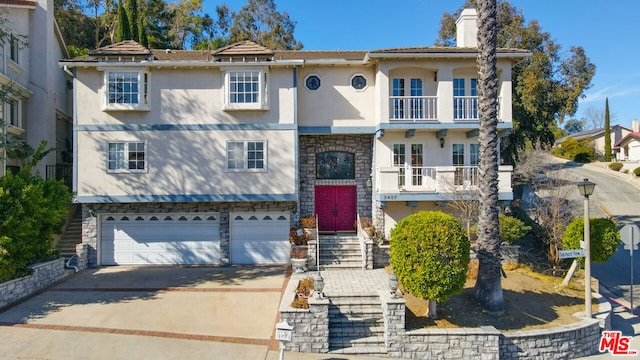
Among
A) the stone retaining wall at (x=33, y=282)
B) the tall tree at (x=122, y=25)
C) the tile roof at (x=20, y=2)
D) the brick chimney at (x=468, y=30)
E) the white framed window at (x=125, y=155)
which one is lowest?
the stone retaining wall at (x=33, y=282)

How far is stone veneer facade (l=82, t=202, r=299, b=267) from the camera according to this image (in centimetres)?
1523

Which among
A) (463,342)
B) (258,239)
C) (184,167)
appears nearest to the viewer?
(463,342)

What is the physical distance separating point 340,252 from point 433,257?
20.3 feet

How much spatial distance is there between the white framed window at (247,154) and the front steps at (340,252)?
4178mm

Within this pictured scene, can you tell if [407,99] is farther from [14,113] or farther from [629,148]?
[629,148]

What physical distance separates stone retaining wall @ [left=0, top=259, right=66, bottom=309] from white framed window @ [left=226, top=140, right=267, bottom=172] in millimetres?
7098

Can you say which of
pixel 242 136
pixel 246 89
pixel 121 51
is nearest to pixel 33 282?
pixel 242 136

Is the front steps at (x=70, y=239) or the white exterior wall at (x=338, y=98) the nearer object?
the front steps at (x=70, y=239)

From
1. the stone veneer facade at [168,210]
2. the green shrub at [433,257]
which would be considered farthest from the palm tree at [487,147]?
the stone veneer facade at [168,210]

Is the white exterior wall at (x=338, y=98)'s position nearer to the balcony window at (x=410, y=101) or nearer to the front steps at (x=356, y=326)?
the balcony window at (x=410, y=101)

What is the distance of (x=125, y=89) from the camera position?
14719mm

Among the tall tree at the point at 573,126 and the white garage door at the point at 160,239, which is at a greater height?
the tall tree at the point at 573,126

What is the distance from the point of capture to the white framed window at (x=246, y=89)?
1470 cm

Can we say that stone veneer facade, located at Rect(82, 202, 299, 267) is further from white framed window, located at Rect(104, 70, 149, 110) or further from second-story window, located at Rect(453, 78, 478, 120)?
second-story window, located at Rect(453, 78, 478, 120)
